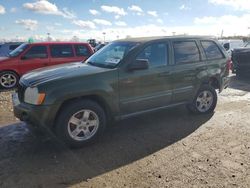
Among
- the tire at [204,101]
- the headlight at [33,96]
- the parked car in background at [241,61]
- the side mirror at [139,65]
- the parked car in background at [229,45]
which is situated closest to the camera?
the headlight at [33,96]

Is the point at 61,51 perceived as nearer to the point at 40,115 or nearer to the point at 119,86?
the point at 119,86

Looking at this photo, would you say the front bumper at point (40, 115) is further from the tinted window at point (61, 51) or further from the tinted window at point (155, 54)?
the tinted window at point (61, 51)

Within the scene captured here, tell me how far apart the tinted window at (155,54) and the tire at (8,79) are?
21.3 ft

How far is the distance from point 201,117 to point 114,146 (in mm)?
2427

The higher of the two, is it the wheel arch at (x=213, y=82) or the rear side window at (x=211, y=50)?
the rear side window at (x=211, y=50)

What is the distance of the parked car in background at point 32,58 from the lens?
9.78 metres

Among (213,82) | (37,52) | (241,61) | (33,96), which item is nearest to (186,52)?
(213,82)

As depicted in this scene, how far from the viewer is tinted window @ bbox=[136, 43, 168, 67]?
507 cm

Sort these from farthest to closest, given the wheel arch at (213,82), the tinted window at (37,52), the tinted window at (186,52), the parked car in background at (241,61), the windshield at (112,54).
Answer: the parked car in background at (241,61), the tinted window at (37,52), the wheel arch at (213,82), the tinted window at (186,52), the windshield at (112,54)

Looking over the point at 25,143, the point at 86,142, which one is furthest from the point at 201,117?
the point at 25,143

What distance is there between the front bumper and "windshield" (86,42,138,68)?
135 cm

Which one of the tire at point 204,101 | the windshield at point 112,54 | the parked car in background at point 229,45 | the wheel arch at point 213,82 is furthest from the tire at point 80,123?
the parked car in background at point 229,45

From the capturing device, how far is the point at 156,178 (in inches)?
137

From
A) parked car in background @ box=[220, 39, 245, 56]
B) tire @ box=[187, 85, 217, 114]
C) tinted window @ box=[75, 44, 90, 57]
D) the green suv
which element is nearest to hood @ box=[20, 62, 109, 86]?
the green suv
